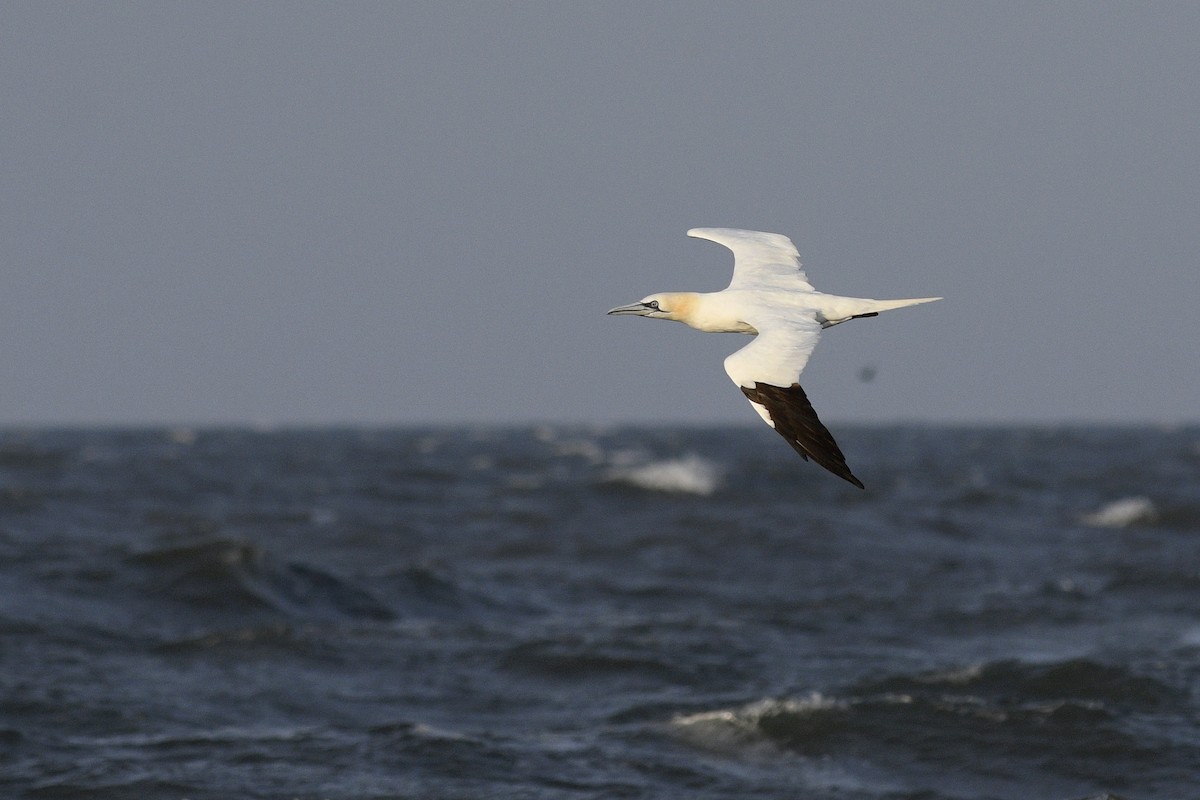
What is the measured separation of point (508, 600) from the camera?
22.7m

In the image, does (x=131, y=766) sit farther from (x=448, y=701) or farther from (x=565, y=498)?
(x=565, y=498)

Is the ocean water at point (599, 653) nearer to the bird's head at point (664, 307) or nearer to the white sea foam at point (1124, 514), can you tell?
the white sea foam at point (1124, 514)

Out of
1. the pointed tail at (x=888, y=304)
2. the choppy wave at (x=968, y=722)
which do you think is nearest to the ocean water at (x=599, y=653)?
the choppy wave at (x=968, y=722)

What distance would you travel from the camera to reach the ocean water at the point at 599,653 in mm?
13812

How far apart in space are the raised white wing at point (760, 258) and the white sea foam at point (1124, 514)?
2424 cm

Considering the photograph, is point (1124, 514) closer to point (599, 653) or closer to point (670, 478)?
point (670, 478)

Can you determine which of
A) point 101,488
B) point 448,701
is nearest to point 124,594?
point 448,701

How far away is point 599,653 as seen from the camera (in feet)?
60.3

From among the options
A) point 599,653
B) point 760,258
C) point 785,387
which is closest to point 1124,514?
point 599,653

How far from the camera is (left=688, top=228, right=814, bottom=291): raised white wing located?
10156 mm

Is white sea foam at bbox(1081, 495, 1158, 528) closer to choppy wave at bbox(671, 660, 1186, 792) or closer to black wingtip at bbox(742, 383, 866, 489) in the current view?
choppy wave at bbox(671, 660, 1186, 792)

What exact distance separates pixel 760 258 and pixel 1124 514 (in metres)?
26.6

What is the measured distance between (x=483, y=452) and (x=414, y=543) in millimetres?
48725

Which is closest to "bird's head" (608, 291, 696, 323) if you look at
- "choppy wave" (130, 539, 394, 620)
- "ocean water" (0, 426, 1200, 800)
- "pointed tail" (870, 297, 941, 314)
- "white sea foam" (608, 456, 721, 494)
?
"pointed tail" (870, 297, 941, 314)
